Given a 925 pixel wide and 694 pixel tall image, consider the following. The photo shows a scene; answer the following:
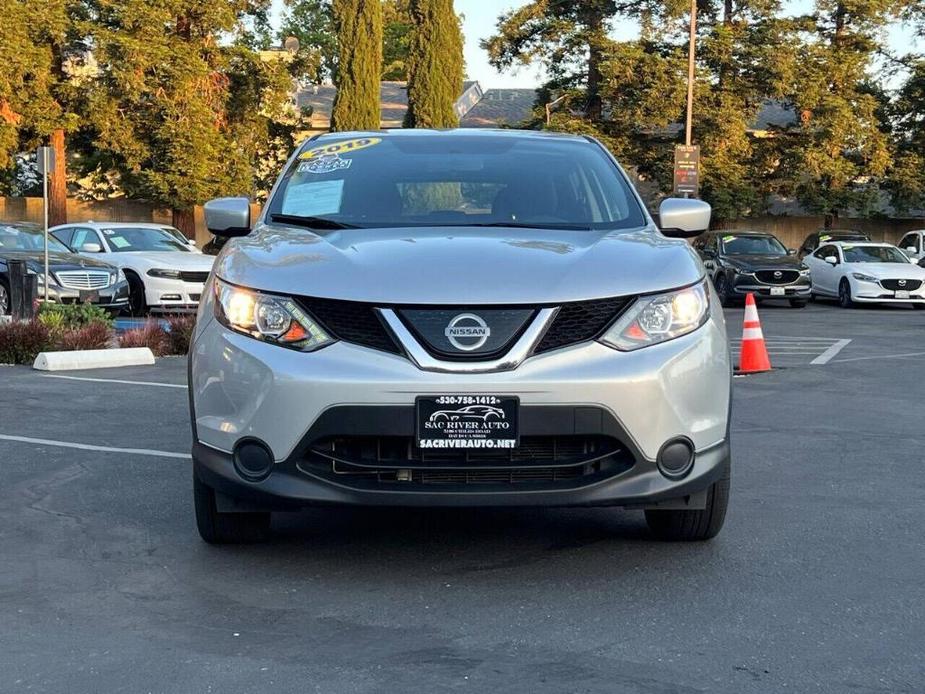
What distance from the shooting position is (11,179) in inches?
1618

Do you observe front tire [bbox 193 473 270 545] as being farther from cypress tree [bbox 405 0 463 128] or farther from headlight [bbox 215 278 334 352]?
cypress tree [bbox 405 0 463 128]

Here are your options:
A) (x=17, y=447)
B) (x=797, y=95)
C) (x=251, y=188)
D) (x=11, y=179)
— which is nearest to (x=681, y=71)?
(x=797, y=95)

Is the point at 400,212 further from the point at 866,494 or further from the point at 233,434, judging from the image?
the point at 866,494

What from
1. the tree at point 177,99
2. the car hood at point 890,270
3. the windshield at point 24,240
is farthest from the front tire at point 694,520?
the tree at point 177,99

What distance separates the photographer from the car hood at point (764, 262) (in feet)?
88.5

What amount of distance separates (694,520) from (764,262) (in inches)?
888

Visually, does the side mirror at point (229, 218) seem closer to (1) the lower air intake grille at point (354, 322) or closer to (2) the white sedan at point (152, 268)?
(1) the lower air intake grille at point (354, 322)

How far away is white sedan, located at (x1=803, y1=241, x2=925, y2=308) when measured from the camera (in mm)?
26500

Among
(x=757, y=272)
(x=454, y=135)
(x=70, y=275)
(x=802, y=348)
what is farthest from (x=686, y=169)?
(x=454, y=135)

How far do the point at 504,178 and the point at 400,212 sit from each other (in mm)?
594

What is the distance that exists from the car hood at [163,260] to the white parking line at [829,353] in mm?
9364

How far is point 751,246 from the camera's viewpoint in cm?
2850

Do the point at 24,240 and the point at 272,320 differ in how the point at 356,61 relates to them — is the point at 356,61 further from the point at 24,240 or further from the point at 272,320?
the point at 272,320

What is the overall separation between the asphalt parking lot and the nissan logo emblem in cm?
90
